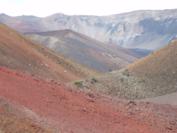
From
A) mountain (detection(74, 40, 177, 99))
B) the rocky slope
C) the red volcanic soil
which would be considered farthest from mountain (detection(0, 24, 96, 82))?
the rocky slope

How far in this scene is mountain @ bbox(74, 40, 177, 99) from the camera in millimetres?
60062

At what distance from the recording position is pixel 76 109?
30422 mm

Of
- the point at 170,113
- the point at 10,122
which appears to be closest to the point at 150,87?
the point at 170,113

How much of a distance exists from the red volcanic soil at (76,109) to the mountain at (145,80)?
20717 millimetres

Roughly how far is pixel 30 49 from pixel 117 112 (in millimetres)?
58511

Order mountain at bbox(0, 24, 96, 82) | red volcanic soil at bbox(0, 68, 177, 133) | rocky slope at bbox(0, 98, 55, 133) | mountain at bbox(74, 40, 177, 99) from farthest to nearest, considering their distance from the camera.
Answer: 1. mountain at bbox(0, 24, 96, 82)
2. mountain at bbox(74, 40, 177, 99)
3. red volcanic soil at bbox(0, 68, 177, 133)
4. rocky slope at bbox(0, 98, 55, 133)

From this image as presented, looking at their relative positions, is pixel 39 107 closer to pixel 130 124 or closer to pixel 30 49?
pixel 130 124

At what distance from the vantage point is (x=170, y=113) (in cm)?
4209

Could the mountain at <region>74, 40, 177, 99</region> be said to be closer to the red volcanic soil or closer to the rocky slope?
the red volcanic soil

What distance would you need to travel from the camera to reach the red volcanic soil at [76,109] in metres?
27.7

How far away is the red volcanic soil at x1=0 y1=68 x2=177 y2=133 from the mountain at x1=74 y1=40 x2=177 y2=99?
20.7 metres

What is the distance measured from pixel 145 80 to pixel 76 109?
118ft

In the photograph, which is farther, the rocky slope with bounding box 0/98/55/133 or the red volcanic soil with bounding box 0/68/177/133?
the red volcanic soil with bounding box 0/68/177/133

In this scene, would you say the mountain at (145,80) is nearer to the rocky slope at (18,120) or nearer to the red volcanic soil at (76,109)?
the red volcanic soil at (76,109)
